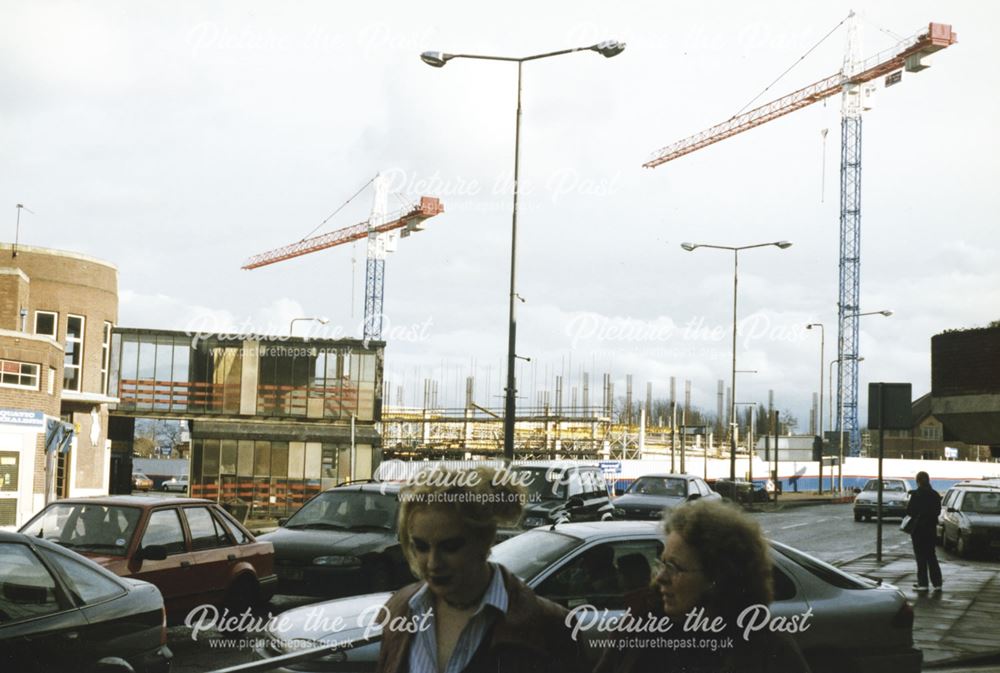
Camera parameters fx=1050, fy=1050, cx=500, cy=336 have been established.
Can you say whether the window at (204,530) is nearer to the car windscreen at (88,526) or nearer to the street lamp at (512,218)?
the car windscreen at (88,526)

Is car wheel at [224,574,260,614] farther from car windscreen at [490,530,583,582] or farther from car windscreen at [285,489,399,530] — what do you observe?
car windscreen at [490,530,583,582]

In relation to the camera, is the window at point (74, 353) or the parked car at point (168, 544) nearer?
the parked car at point (168, 544)

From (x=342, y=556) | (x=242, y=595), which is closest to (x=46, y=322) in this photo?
(x=342, y=556)

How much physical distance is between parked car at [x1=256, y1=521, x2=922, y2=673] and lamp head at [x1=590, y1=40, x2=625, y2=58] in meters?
13.7

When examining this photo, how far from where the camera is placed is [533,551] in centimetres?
745

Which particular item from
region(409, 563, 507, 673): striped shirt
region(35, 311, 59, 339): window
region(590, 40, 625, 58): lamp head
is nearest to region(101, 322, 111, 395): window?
region(35, 311, 59, 339): window

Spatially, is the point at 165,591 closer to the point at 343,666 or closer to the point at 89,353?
the point at 343,666

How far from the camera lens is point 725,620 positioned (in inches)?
127

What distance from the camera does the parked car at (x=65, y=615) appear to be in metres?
5.58

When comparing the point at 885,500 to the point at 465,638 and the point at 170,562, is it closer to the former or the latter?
the point at 170,562

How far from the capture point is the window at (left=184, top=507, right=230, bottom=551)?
35.9 feet

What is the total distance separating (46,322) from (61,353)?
29.3 ft

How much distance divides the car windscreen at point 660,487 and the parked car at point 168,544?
14.5m

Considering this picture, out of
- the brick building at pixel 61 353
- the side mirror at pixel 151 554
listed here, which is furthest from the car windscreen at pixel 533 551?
the brick building at pixel 61 353
